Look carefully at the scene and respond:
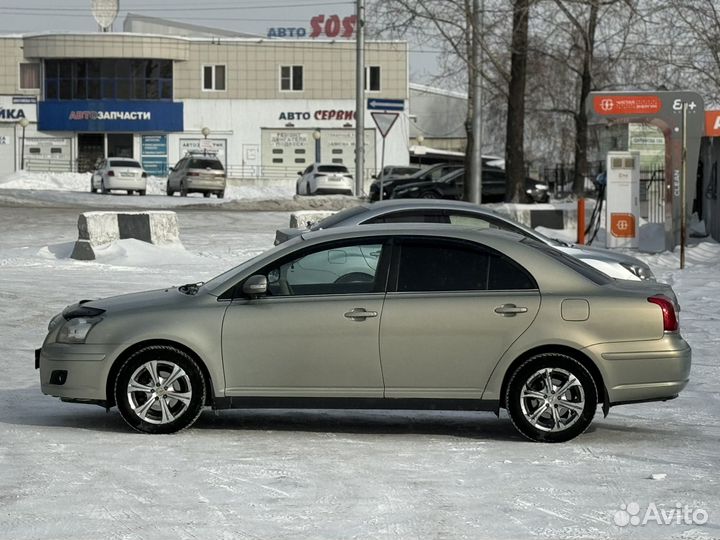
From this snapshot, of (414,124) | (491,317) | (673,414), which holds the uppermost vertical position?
(414,124)

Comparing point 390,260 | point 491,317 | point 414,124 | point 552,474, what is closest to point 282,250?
point 390,260

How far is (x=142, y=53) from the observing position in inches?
2985

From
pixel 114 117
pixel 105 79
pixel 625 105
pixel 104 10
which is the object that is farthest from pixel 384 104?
pixel 104 10

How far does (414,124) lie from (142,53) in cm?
1984

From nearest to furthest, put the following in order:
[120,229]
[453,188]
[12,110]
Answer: [120,229]
[453,188]
[12,110]

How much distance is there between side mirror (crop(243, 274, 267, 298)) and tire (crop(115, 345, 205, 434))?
1.89 feet

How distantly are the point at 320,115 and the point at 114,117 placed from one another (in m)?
11.5

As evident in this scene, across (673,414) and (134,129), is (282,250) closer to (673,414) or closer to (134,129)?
(673,414)

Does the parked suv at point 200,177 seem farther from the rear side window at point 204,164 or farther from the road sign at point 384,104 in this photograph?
the road sign at point 384,104

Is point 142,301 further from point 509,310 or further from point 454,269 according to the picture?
point 509,310

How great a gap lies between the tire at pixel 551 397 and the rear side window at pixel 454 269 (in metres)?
0.54

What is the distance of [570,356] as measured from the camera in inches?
345

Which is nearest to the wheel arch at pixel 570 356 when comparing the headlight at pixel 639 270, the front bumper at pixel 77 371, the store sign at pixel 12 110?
the front bumper at pixel 77 371

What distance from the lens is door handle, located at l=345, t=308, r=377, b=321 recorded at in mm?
8789
